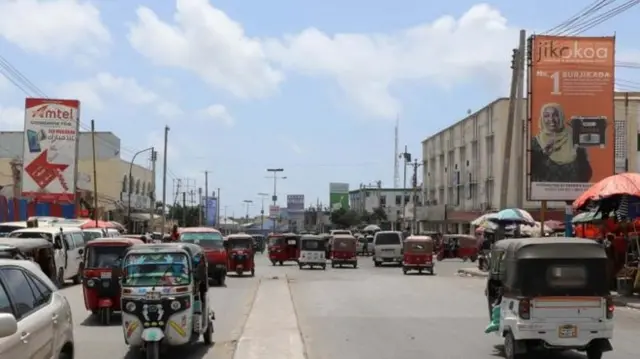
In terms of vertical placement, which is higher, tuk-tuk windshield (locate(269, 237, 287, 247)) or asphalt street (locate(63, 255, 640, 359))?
tuk-tuk windshield (locate(269, 237, 287, 247))

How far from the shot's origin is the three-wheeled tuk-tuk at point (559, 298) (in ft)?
39.8

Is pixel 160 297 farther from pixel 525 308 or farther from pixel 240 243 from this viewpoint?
pixel 240 243

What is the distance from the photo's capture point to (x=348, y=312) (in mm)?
21766

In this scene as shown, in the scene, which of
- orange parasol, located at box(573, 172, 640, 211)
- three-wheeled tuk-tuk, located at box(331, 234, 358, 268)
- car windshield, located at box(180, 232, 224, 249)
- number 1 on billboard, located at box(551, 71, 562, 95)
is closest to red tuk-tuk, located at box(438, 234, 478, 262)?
three-wheeled tuk-tuk, located at box(331, 234, 358, 268)

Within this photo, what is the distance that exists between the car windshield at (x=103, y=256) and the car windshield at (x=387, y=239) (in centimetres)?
3352

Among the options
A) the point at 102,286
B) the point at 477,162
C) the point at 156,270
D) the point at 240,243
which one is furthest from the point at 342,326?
the point at 477,162

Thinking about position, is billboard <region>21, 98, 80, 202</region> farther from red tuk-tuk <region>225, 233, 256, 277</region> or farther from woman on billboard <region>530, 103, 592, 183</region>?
woman on billboard <region>530, 103, 592, 183</region>

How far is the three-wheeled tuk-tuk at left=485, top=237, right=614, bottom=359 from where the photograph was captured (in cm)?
1212

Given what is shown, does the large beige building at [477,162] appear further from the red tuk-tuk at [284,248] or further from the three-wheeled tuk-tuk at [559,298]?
the three-wheeled tuk-tuk at [559,298]

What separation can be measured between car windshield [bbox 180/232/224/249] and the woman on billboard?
45.9 feet

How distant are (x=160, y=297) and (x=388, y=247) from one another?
40574 millimetres

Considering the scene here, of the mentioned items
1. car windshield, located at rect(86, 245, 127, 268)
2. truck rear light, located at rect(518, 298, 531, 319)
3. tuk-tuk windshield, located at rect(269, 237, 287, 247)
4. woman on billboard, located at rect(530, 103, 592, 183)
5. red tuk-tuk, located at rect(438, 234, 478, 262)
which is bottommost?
red tuk-tuk, located at rect(438, 234, 478, 262)

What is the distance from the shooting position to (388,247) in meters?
52.2

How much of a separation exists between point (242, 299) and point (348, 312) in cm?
526
